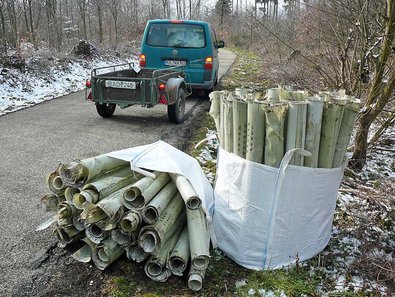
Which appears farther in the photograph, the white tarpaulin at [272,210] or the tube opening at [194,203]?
the tube opening at [194,203]

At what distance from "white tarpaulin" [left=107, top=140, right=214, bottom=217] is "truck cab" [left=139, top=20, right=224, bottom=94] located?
249 inches

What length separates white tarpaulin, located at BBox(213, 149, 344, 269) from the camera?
3.06 meters

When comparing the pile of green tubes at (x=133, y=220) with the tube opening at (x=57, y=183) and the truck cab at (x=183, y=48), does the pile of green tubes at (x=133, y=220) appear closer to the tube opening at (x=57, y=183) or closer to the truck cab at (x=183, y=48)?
the tube opening at (x=57, y=183)

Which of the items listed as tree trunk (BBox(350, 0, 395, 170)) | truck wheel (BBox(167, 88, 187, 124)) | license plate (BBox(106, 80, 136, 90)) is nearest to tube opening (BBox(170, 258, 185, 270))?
tree trunk (BBox(350, 0, 395, 170))

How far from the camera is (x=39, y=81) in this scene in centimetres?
1147

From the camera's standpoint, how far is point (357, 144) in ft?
19.9

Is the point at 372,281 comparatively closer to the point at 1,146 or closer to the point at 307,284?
the point at 307,284

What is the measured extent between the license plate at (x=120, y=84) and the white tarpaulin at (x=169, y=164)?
11.6 ft

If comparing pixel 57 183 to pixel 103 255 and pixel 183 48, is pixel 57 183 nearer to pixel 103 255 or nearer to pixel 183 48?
pixel 103 255

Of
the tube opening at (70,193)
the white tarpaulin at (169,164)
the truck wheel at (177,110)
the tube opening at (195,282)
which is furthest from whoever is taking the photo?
the truck wheel at (177,110)

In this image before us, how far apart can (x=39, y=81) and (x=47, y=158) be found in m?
6.69

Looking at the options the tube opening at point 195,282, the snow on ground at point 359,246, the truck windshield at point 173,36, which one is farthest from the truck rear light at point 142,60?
the tube opening at point 195,282

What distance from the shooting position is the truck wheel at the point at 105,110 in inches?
314

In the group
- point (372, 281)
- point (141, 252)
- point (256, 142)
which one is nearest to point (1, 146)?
point (141, 252)
